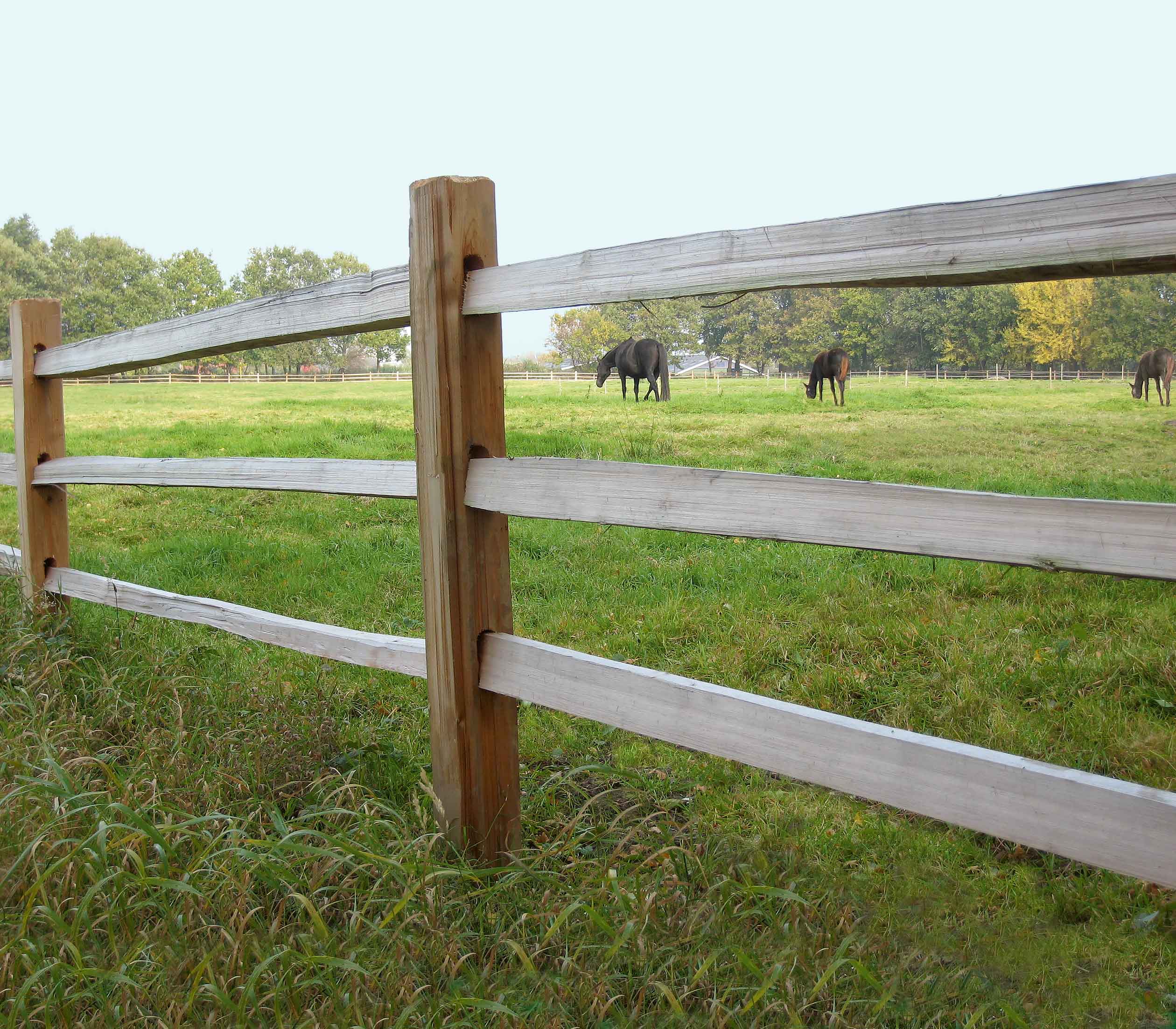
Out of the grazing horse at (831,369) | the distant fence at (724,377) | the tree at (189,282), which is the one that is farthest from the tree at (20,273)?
the grazing horse at (831,369)

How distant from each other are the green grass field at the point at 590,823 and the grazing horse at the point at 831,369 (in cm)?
156

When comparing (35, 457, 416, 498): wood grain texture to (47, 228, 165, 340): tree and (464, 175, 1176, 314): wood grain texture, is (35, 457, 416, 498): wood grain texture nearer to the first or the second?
(464, 175, 1176, 314): wood grain texture

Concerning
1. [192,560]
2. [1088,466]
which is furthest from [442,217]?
[1088,466]

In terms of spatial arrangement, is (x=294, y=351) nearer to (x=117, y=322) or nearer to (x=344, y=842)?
(x=117, y=322)

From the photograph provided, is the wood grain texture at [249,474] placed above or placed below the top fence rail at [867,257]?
below

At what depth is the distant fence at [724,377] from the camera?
18.3ft

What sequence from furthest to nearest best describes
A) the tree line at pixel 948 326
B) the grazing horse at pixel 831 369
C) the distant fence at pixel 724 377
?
the grazing horse at pixel 831 369, the distant fence at pixel 724 377, the tree line at pixel 948 326

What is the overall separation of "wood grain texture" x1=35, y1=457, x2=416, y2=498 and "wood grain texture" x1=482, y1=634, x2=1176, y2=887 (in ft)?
2.42

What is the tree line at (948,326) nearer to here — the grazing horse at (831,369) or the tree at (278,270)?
the grazing horse at (831,369)

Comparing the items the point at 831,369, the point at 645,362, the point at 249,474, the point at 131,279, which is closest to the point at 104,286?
the point at 131,279

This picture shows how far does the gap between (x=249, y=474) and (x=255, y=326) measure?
58 cm

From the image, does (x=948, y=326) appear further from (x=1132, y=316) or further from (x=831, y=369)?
(x=831, y=369)

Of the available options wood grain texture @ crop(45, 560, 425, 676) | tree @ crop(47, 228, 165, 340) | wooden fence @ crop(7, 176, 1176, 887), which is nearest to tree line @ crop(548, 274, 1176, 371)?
wooden fence @ crop(7, 176, 1176, 887)

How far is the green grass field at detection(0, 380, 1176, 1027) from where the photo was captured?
6.20 feet
